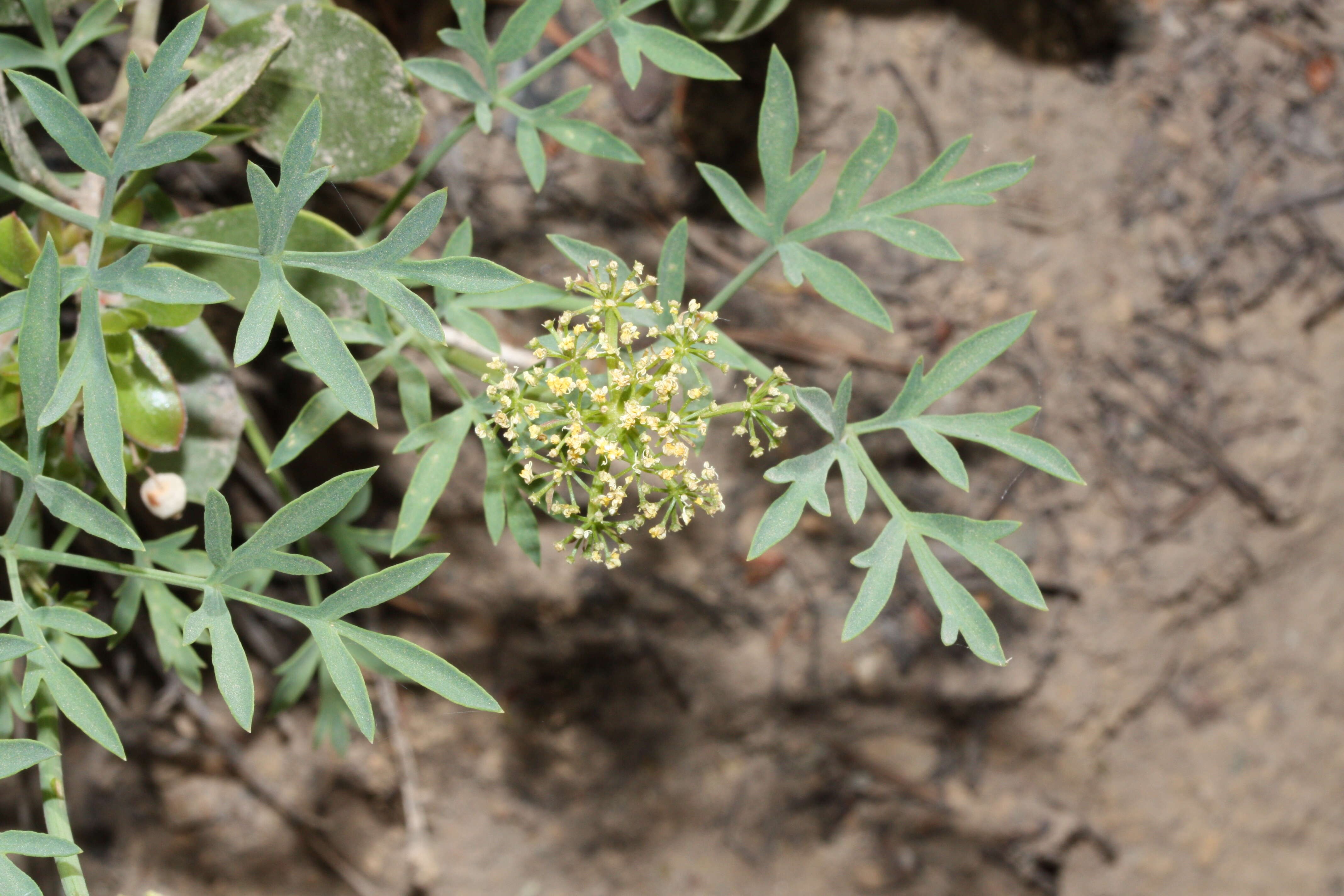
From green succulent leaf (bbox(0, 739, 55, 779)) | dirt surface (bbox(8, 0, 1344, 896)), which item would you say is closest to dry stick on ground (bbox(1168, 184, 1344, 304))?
dirt surface (bbox(8, 0, 1344, 896))

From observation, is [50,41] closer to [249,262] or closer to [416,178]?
[249,262]

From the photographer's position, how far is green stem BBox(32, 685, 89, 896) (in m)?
1.05

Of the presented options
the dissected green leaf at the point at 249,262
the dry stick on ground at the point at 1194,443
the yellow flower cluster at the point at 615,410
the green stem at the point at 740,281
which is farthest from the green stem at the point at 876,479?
the dry stick on ground at the point at 1194,443

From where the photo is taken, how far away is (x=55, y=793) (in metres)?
1.12

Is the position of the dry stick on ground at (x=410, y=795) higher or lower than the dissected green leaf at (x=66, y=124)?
lower

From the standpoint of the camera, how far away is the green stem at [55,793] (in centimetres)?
105

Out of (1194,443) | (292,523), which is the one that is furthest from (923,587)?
Result: (292,523)

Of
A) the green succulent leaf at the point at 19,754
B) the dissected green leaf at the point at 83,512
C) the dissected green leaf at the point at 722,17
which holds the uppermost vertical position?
the dissected green leaf at the point at 722,17

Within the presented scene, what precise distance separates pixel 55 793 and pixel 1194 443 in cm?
233

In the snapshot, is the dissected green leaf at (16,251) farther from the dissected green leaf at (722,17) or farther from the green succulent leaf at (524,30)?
the dissected green leaf at (722,17)

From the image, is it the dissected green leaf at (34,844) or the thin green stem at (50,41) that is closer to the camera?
the dissected green leaf at (34,844)

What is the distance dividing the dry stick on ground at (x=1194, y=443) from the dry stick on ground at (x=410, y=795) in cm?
178

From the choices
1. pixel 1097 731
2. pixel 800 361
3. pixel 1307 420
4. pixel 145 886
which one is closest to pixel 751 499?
pixel 800 361

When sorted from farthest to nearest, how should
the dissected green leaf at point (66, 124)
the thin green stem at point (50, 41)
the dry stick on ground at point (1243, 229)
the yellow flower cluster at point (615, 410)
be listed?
the dry stick on ground at point (1243, 229) → the thin green stem at point (50, 41) → the yellow flower cluster at point (615, 410) → the dissected green leaf at point (66, 124)
